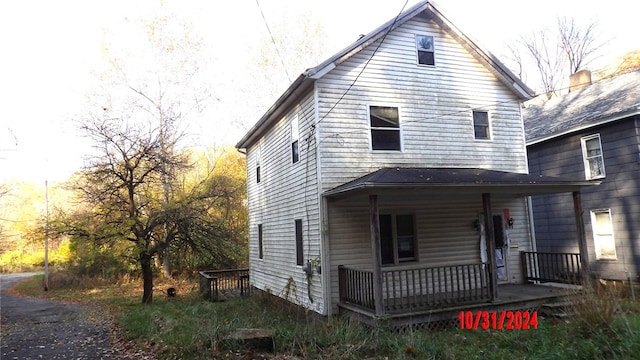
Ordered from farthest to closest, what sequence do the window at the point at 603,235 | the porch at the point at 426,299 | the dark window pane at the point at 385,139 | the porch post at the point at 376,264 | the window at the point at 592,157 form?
the window at the point at 592,157
the window at the point at 603,235
the dark window pane at the point at 385,139
the porch at the point at 426,299
the porch post at the point at 376,264

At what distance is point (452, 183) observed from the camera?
28.4 ft

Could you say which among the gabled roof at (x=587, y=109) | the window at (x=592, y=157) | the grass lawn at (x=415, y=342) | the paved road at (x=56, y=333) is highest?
the gabled roof at (x=587, y=109)

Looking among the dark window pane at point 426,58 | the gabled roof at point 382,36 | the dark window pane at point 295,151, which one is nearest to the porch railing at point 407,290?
the dark window pane at point 295,151

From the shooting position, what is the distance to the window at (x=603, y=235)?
12923 millimetres

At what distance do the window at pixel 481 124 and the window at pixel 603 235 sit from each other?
15.8ft

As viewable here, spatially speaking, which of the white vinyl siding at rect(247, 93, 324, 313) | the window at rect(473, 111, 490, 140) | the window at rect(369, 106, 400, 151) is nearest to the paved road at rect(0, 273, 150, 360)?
the white vinyl siding at rect(247, 93, 324, 313)

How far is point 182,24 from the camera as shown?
23.0 metres

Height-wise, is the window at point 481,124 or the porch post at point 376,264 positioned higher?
the window at point 481,124

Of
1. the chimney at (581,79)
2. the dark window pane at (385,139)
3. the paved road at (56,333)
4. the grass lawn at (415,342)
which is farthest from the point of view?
the chimney at (581,79)

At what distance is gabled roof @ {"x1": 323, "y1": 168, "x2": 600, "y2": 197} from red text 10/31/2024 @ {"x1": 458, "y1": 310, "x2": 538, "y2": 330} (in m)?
2.67

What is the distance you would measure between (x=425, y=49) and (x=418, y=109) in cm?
181

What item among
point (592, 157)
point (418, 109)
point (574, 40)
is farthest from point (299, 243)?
point (574, 40)

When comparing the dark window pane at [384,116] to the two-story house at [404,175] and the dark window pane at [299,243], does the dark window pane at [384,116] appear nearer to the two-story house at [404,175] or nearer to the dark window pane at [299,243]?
the two-story house at [404,175]

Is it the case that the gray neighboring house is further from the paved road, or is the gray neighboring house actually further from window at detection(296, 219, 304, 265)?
the paved road
